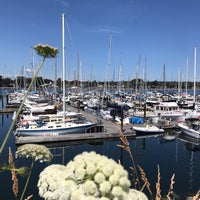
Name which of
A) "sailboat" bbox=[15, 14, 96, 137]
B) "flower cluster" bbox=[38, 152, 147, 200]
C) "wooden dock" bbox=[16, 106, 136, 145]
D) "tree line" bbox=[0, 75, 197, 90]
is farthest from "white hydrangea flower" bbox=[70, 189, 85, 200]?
"tree line" bbox=[0, 75, 197, 90]

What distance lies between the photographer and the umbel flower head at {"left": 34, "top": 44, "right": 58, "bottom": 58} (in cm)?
313

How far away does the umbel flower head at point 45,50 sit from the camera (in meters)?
3.13

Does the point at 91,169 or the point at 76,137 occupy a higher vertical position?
the point at 91,169

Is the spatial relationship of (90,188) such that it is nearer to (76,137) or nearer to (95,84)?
(76,137)

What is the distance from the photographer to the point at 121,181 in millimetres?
1618

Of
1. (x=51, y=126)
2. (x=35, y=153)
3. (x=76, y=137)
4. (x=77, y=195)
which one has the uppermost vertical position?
(x=77, y=195)

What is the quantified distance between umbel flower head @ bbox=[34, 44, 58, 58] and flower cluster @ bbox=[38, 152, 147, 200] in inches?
65.6

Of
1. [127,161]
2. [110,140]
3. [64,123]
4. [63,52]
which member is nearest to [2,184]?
[127,161]

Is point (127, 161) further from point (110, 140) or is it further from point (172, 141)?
point (172, 141)

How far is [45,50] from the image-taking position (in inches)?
123

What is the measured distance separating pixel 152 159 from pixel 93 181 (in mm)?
24662

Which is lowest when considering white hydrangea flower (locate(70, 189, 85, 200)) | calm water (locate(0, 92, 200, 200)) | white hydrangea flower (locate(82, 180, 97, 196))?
calm water (locate(0, 92, 200, 200))

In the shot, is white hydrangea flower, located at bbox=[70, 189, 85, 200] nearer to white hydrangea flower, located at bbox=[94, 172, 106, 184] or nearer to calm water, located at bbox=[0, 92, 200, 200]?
white hydrangea flower, located at bbox=[94, 172, 106, 184]

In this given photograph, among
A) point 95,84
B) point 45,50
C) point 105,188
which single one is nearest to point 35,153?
point 45,50
